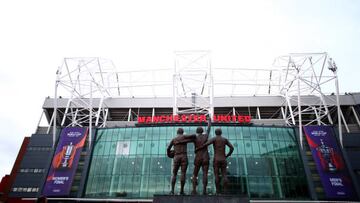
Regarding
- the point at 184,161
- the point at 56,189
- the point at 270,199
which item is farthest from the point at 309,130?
the point at 56,189

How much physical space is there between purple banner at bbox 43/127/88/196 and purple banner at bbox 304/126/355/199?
109 feet

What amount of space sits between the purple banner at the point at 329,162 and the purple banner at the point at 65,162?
33.2 m

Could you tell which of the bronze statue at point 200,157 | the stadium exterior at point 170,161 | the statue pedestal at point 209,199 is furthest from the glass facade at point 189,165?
the statue pedestal at point 209,199

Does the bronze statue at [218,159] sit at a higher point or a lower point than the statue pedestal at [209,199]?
higher

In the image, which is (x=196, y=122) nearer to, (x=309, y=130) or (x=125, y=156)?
(x=125, y=156)

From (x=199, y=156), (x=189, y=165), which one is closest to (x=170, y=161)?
(x=189, y=165)

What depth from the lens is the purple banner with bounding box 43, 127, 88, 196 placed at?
105 ft

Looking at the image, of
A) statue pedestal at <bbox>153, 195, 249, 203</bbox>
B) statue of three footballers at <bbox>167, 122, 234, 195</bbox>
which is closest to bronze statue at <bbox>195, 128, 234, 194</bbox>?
statue of three footballers at <bbox>167, 122, 234, 195</bbox>

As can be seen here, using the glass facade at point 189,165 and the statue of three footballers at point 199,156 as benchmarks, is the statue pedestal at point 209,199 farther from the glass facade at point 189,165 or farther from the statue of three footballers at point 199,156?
the glass facade at point 189,165

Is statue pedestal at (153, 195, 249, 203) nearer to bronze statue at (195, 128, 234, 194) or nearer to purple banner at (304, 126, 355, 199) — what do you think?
bronze statue at (195, 128, 234, 194)

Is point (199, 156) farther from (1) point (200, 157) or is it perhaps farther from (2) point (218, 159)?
(2) point (218, 159)

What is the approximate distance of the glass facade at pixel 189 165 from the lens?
3044cm

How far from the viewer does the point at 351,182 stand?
30359mm

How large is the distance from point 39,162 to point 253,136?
110 ft
